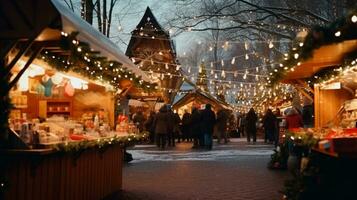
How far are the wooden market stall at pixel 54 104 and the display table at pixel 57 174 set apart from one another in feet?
0.04

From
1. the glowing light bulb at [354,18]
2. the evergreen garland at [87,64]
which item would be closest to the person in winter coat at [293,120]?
the evergreen garland at [87,64]

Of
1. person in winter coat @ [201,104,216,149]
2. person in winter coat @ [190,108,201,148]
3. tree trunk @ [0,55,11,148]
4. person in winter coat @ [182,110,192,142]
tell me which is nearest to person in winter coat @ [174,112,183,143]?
person in winter coat @ [182,110,192,142]

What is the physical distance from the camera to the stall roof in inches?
328

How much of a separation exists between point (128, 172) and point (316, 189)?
7.19 meters

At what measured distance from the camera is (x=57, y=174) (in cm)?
690

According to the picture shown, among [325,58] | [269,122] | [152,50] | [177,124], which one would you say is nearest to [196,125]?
[177,124]

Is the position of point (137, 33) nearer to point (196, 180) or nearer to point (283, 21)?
point (283, 21)

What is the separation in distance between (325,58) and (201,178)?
406 centimetres

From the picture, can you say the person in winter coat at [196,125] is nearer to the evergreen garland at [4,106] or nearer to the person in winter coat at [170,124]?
the person in winter coat at [170,124]

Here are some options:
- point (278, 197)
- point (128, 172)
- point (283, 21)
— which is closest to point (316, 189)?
point (278, 197)

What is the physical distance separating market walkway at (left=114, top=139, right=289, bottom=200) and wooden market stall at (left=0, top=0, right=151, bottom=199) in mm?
987

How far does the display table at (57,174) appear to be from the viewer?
583cm

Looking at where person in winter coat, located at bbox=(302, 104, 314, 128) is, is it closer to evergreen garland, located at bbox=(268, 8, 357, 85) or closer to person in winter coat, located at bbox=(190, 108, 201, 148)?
person in winter coat, located at bbox=(190, 108, 201, 148)

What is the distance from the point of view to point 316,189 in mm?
7098
